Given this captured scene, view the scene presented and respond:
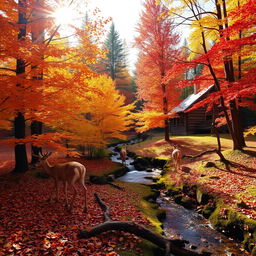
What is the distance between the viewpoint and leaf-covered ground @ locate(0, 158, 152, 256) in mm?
3885

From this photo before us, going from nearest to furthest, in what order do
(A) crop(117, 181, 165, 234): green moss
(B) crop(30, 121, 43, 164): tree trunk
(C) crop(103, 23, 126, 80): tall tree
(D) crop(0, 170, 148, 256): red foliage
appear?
(D) crop(0, 170, 148, 256): red foliage < (A) crop(117, 181, 165, 234): green moss < (B) crop(30, 121, 43, 164): tree trunk < (C) crop(103, 23, 126, 80): tall tree

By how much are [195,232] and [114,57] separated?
4385cm

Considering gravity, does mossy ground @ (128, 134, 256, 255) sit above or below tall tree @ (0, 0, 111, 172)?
below

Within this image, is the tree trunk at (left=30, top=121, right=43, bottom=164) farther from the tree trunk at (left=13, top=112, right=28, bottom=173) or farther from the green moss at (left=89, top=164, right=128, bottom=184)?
the green moss at (left=89, top=164, right=128, bottom=184)

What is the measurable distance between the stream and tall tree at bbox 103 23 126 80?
39217 millimetres

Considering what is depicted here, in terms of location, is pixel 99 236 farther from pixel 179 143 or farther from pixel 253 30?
pixel 179 143

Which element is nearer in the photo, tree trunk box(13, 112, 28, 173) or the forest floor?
the forest floor

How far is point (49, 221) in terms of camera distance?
5.02 m

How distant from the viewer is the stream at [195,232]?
518cm

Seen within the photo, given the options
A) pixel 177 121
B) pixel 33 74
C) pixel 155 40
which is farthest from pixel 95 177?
pixel 177 121

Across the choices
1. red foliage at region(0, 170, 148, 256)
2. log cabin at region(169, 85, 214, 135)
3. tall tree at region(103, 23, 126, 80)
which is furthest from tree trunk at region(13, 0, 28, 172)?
tall tree at region(103, 23, 126, 80)

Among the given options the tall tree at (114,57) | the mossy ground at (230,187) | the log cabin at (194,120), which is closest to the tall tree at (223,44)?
the mossy ground at (230,187)

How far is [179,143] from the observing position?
19391mm

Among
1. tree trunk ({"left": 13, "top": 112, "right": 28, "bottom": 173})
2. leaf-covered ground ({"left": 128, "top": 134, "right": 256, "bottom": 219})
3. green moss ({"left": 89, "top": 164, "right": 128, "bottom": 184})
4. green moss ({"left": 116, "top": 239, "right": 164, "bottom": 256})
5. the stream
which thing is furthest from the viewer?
green moss ({"left": 89, "top": 164, "right": 128, "bottom": 184})
